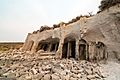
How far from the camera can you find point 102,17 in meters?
18.0

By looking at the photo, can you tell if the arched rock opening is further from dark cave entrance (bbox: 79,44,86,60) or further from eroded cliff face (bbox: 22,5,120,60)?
dark cave entrance (bbox: 79,44,86,60)

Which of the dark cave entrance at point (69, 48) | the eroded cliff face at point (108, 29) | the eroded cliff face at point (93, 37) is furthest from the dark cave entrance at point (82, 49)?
the dark cave entrance at point (69, 48)

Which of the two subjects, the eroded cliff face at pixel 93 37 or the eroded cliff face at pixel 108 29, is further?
the eroded cliff face at pixel 93 37

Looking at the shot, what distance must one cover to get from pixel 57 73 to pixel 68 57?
711 cm

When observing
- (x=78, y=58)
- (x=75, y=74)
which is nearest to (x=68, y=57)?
(x=78, y=58)

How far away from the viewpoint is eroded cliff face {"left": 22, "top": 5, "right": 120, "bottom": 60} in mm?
17250

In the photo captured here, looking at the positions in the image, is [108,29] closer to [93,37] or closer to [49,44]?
[93,37]

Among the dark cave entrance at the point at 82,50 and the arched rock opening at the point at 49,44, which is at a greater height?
the arched rock opening at the point at 49,44

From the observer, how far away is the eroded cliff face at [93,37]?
56.6 feet

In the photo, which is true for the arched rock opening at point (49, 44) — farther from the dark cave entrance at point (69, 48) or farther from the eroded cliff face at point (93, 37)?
the dark cave entrance at point (69, 48)

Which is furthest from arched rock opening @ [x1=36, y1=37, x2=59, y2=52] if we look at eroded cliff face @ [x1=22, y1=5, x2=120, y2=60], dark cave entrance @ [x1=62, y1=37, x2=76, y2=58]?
dark cave entrance @ [x1=62, y1=37, x2=76, y2=58]

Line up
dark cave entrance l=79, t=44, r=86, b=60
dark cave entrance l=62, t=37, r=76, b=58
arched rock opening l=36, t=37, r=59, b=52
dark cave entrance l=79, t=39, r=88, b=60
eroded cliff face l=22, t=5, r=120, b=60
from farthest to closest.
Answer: arched rock opening l=36, t=37, r=59, b=52 < dark cave entrance l=62, t=37, r=76, b=58 < dark cave entrance l=79, t=44, r=86, b=60 < dark cave entrance l=79, t=39, r=88, b=60 < eroded cliff face l=22, t=5, r=120, b=60

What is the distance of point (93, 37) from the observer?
61.6ft

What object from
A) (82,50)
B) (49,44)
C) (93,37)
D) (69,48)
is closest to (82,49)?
(82,50)
